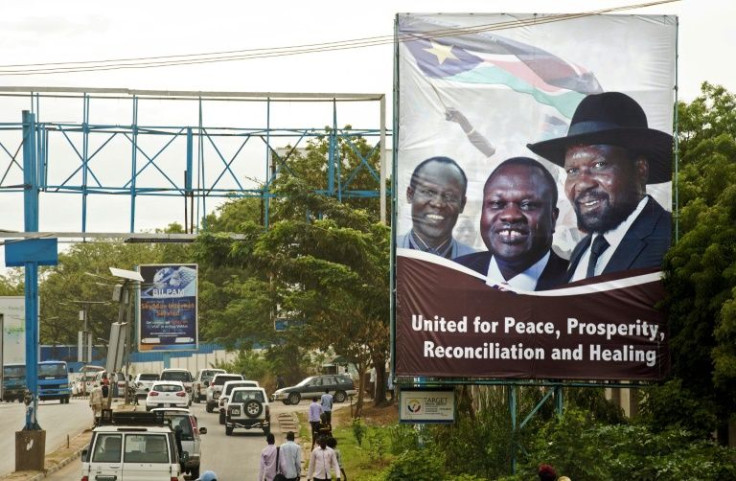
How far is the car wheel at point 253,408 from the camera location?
146ft

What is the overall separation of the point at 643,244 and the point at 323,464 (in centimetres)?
769

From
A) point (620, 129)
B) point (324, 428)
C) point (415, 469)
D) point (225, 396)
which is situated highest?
point (620, 129)

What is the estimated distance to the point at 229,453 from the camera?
39188 mm

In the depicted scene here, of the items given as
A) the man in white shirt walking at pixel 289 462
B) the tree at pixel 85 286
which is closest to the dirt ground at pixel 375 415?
the man in white shirt walking at pixel 289 462

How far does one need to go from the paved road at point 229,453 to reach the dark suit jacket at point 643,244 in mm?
11393

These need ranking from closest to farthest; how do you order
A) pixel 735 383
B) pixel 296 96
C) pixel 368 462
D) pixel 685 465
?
pixel 685 465, pixel 735 383, pixel 368 462, pixel 296 96

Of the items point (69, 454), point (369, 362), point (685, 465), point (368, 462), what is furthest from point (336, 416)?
point (685, 465)

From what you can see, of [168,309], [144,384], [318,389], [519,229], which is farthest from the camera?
[168,309]

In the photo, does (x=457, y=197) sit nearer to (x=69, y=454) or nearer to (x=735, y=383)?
(x=735, y=383)

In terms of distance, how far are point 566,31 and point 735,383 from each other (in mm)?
7733

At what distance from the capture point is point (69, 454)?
3869cm

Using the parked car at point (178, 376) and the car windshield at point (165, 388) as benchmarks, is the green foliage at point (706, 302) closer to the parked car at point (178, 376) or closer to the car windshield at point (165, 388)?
the car windshield at point (165, 388)

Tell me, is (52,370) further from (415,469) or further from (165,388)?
(415,469)

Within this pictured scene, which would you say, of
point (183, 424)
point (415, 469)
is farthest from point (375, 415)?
point (415, 469)
